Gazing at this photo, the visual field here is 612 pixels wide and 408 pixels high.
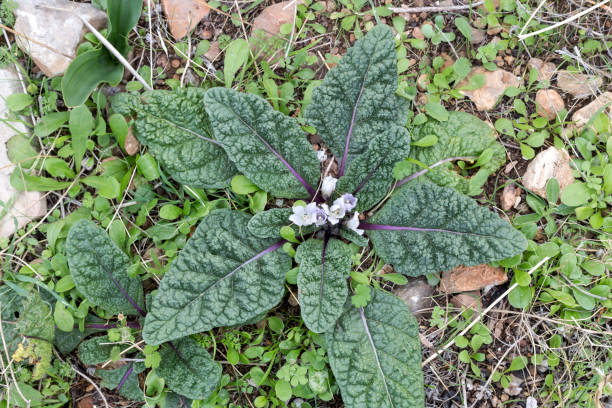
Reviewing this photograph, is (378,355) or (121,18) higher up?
(121,18)

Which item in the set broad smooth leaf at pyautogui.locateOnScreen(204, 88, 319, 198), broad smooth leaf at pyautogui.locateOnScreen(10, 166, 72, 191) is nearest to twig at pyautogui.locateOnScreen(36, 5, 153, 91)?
broad smooth leaf at pyautogui.locateOnScreen(204, 88, 319, 198)

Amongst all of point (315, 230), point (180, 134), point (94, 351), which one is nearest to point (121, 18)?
point (180, 134)

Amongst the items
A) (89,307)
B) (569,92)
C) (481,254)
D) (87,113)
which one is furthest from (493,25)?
(89,307)

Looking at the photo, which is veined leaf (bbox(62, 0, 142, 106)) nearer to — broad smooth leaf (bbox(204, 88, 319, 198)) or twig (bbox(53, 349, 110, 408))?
broad smooth leaf (bbox(204, 88, 319, 198))

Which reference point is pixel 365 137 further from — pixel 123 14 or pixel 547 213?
pixel 123 14

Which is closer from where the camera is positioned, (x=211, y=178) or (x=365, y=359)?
(x=365, y=359)

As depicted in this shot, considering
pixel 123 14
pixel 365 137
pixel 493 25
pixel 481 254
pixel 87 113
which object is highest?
pixel 123 14

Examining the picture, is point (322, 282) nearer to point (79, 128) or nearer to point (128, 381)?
point (128, 381)
